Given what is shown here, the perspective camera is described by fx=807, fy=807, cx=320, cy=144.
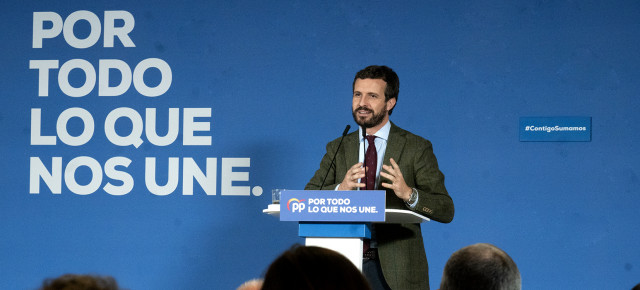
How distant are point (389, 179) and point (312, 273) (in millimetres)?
2141

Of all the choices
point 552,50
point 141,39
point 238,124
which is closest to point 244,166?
point 238,124

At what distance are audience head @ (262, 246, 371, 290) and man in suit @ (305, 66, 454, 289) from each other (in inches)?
73.5

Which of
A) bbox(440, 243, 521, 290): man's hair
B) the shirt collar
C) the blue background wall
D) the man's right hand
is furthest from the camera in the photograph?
the blue background wall

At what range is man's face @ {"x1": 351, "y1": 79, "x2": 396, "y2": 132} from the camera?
12.5 ft

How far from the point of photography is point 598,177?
16.5ft

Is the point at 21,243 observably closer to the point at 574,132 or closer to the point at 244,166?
the point at 244,166

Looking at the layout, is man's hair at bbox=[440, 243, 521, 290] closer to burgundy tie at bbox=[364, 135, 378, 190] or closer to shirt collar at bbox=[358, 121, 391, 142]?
burgundy tie at bbox=[364, 135, 378, 190]

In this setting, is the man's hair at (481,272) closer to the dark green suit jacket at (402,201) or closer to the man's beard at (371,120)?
the dark green suit jacket at (402,201)

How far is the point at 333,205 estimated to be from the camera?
3.15 meters

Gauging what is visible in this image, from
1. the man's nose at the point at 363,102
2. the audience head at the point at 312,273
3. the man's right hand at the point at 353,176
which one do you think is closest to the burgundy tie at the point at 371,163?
the man's nose at the point at 363,102

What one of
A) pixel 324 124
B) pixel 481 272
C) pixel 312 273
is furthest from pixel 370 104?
pixel 312 273

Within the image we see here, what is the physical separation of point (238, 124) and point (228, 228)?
0.71 metres

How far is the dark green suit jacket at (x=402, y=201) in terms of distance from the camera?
3.57 m

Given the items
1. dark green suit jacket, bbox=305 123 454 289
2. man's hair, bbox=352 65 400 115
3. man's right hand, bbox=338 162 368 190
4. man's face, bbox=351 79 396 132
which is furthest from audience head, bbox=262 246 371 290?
man's hair, bbox=352 65 400 115
